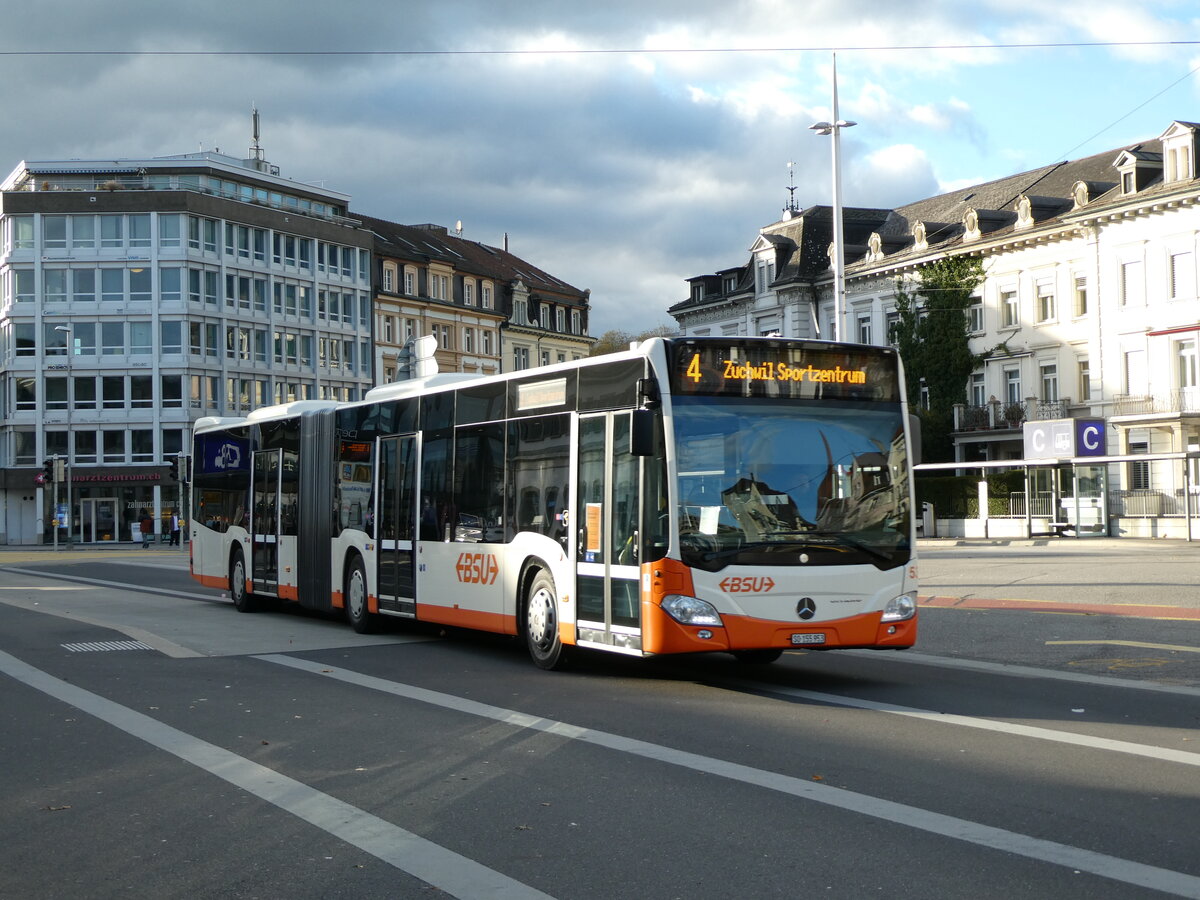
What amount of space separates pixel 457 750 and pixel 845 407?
4918mm

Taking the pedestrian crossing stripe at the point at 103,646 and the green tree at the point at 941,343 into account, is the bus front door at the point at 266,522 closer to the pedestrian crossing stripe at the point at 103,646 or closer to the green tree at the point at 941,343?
the pedestrian crossing stripe at the point at 103,646

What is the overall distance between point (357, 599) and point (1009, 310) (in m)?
47.7

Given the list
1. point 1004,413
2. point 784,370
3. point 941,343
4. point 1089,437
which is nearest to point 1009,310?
point 941,343

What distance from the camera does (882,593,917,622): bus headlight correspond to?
12.0 meters

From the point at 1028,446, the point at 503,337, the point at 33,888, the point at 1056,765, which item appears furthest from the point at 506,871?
the point at 503,337

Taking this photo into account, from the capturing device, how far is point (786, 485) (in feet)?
38.4

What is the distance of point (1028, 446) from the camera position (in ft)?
149

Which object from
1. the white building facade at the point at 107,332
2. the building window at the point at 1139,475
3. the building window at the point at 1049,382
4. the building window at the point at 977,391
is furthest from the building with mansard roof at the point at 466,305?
the building window at the point at 1139,475

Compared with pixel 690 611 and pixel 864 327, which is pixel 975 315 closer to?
pixel 864 327

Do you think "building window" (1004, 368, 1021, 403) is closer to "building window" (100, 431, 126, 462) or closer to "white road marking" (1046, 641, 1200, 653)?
"building window" (100, 431, 126, 462)

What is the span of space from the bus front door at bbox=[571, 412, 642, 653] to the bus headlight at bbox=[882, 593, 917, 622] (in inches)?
83.0

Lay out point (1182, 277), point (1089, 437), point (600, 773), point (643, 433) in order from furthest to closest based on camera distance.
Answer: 1. point (1182, 277)
2. point (1089, 437)
3. point (643, 433)
4. point (600, 773)

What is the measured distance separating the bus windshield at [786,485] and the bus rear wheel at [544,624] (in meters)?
2.34

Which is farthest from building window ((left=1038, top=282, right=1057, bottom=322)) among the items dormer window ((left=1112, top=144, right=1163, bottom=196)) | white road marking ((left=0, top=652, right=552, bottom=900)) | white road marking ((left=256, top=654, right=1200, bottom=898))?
white road marking ((left=0, top=652, right=552, bottom=900))
